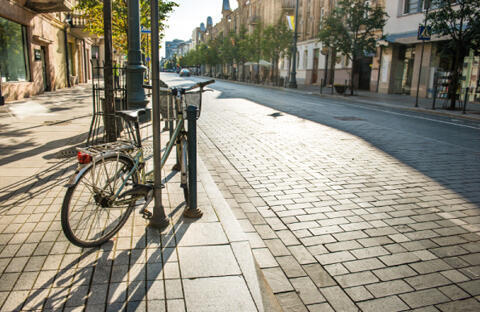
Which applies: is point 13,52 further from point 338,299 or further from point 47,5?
point 338,299

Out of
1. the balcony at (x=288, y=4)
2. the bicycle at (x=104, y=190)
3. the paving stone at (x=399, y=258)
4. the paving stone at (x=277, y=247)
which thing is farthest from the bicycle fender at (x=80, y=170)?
the balcony at (x=288, y=4)

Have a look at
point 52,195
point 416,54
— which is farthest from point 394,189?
point 416,54

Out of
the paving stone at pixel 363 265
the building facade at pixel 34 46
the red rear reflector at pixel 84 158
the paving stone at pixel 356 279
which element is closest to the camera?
the paving stone at pixel 356 279

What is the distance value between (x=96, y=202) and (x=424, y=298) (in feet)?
8.65

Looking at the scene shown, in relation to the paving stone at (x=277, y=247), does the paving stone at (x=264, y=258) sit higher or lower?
higher

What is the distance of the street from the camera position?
116 inches

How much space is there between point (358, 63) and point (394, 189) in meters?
31.0

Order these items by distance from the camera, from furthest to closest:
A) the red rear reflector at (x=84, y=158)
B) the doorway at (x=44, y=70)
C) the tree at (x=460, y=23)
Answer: the doorway at (x=44, y=70), the tree at (x=460, y=23), the red rear reflector at (x=84, y=158)

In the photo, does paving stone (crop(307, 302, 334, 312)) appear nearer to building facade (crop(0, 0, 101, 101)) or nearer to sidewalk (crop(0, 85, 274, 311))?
sidewalk (crop(0, 85, 274, 311))

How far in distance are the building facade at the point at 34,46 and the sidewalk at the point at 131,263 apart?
12.5 meters

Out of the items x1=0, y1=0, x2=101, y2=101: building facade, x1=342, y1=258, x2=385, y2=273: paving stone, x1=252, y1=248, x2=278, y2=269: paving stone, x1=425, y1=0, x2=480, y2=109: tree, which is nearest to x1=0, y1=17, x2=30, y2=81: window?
x1=0, y1=0, x2=101, y2=101: building facade

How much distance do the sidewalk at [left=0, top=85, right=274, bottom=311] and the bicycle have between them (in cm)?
15

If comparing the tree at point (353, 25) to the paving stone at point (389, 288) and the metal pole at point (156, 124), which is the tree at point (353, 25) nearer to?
the metal pole at point (156, 124)

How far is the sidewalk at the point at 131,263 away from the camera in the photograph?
2.54 m
